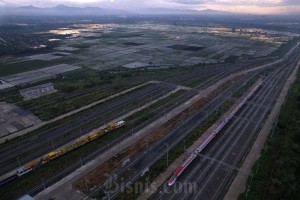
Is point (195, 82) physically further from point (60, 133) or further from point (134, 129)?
point (60, 133)

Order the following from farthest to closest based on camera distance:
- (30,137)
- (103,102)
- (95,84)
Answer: (95,84)
(103,102)
(30,137)

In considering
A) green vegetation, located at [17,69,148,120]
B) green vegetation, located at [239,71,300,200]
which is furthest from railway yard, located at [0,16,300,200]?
green vegetation, located at [239,71,300,200]

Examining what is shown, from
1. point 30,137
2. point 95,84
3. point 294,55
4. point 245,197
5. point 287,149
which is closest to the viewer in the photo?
point 245,197

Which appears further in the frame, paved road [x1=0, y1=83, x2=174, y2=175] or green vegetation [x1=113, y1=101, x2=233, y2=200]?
paved road [x1=0, y1=83, x2=174, y2=175]

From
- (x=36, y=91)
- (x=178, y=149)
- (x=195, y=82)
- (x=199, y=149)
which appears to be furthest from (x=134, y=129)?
(x=195, y=82)

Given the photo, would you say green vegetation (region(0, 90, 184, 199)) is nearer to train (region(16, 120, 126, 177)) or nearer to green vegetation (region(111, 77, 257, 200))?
train (region(16, 120, 126, 177))

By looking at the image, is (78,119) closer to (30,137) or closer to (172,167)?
(30,137)

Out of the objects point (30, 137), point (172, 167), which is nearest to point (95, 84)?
point (30, 137)
